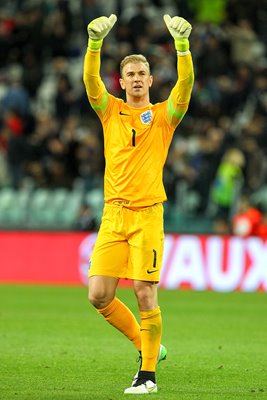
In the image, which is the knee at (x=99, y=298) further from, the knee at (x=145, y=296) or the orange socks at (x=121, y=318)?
the knee at (x=145, y=296)

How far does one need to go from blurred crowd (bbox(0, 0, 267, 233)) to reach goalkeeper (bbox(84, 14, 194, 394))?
11.2 m

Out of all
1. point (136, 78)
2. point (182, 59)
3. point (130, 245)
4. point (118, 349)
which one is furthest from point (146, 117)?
point (118, 349)

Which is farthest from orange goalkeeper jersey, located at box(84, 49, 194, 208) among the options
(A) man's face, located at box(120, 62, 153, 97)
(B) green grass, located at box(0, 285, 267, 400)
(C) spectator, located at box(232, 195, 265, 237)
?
(C) spectator, located at box(232, 195, 265, 237)

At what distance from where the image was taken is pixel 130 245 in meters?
8.73

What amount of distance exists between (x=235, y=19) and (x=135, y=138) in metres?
16.4

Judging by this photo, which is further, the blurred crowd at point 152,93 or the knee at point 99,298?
the blurred crowd at point 152,93

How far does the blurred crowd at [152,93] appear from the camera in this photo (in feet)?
66.9

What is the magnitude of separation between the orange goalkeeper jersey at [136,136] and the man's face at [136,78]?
0.50ft

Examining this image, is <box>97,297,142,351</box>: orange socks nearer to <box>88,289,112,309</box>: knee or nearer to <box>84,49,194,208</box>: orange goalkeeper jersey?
<box>88,289,112,309</box>: knee

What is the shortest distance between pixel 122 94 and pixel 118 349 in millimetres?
10840

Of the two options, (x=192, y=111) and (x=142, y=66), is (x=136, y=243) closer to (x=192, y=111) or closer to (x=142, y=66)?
(x=142, y=66)

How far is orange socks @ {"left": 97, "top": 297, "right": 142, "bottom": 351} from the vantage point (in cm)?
890

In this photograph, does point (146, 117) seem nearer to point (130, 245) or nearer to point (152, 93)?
point (130, 245)

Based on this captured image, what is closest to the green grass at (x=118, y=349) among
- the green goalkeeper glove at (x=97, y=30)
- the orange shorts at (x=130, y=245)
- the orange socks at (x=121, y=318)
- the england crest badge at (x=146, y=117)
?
the orange socks at (x=121, y=318)
